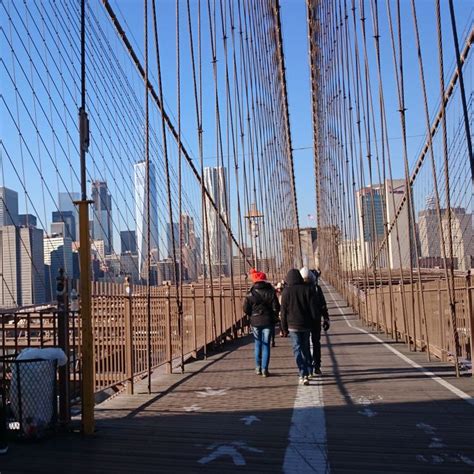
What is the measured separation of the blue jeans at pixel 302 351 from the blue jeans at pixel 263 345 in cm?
53

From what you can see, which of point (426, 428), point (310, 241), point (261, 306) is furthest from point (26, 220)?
point (310, 241)

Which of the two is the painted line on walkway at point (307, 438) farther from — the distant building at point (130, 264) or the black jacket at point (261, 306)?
the distant building at point (130, 264)

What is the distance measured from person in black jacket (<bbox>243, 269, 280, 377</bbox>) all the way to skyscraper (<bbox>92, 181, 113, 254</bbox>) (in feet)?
20.0

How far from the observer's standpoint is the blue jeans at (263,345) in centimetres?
674

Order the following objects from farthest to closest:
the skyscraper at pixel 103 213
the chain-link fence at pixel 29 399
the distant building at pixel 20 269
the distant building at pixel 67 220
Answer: the skyscraper at pixel 103 213, the distant building at pixel 67 220, the distant building at pixel 20 269, the chain-link fence at pixel 29 399

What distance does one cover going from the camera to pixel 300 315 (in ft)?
20.4

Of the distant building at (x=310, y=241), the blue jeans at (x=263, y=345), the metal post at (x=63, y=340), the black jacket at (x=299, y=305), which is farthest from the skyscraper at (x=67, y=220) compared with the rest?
the distant building at (x=310, y=241)

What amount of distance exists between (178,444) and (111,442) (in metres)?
0.40

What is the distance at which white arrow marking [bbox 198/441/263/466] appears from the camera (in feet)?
11.4

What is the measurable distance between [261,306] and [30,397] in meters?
3.33

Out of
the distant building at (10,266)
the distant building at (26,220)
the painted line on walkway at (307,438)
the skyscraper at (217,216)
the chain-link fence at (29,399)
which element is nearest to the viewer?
the painted line on walkway at (307,438)

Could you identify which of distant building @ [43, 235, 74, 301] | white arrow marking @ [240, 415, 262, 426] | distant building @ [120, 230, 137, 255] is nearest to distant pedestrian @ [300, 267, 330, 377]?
white arrow marking @ [240, 415, 262, 426]

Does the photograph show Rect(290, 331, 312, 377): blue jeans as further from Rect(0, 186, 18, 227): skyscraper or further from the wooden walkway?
Rect(0, 186, 18, 227): skyscraper

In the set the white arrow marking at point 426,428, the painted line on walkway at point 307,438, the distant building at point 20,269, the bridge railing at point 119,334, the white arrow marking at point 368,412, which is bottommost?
the white arrow marking at point 426,428
